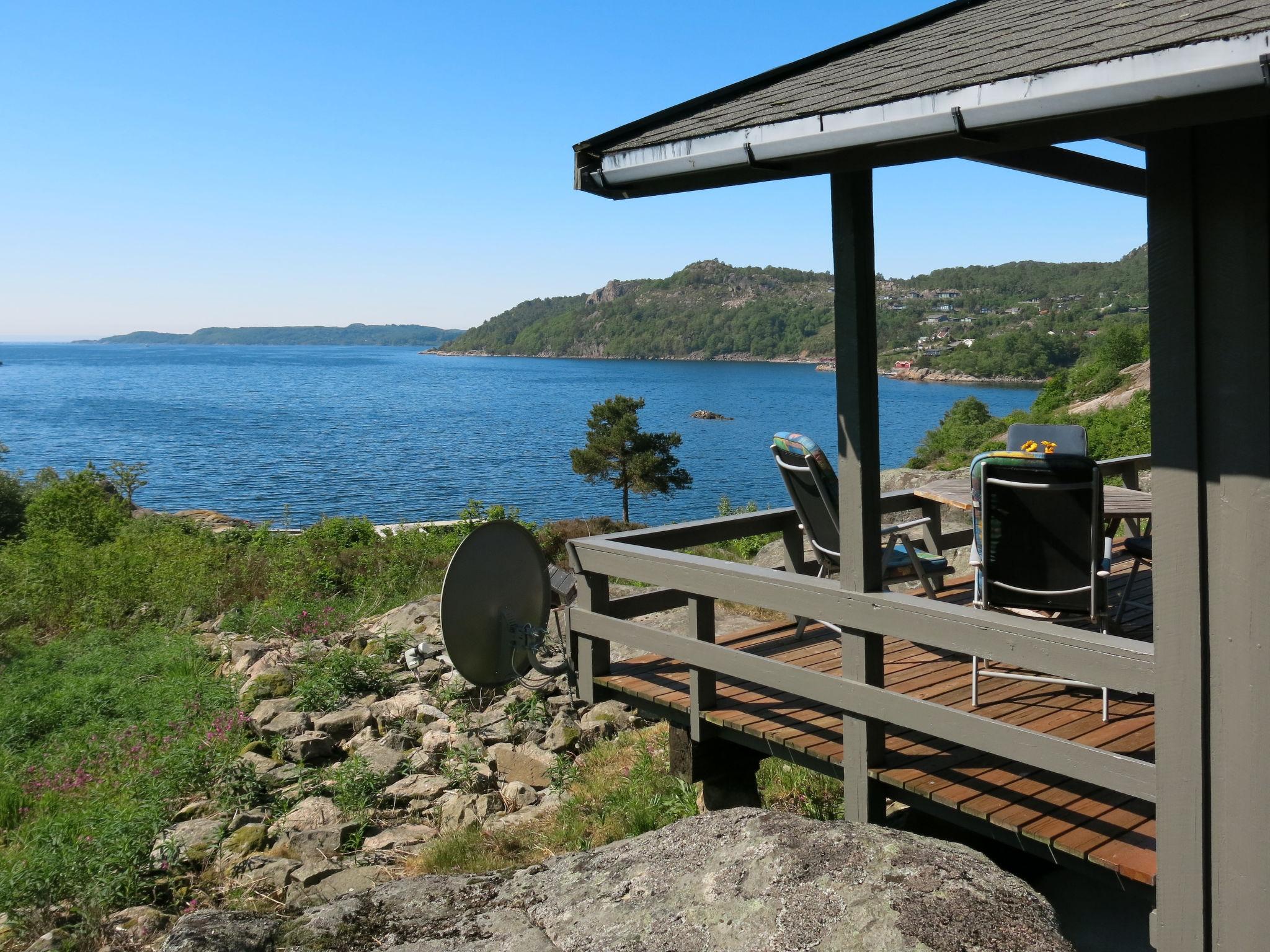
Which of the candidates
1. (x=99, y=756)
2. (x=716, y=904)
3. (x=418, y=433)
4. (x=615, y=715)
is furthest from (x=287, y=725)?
(x=418, y=433)

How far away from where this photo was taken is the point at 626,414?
1029 inches

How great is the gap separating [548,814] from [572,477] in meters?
44.5

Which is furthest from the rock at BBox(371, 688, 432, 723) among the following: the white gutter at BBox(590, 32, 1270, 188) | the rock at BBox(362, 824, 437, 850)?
the white gutter at BBox(590, 32, 1270, 188)

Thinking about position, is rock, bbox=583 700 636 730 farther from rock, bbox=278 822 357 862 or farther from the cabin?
the cabin

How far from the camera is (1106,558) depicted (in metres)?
4.63

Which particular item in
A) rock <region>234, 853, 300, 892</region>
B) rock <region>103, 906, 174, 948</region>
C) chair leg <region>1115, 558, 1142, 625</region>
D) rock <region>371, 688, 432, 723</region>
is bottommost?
rock <region>103, 906, 174, 948</region>

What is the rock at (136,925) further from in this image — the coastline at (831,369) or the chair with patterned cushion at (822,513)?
the coastline at (831,369)

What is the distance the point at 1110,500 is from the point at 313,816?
16.5 feet

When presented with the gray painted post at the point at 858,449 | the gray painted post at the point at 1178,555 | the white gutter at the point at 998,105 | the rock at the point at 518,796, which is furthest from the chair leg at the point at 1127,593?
the rock at the point at 518,796

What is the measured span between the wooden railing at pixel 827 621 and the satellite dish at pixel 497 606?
919 mm

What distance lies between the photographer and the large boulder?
93.9 inches

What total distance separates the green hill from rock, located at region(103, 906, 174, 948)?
267 ft

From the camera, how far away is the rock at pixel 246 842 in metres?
6.20

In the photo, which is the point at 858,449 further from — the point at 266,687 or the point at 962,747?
the point at 266,687
